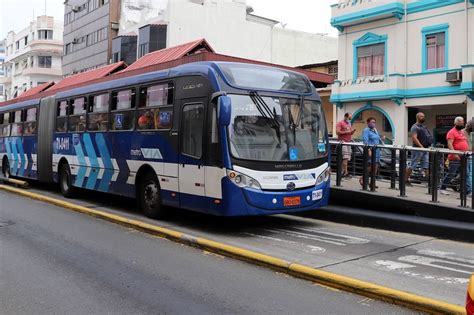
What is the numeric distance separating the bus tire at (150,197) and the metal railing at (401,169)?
13.2 ft

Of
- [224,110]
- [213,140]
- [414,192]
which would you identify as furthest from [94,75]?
[414,192]

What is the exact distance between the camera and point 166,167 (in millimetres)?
9656

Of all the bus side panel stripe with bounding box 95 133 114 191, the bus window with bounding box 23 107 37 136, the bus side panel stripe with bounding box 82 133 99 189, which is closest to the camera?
the bus side panel stripe with bounding box 95 133 114 191

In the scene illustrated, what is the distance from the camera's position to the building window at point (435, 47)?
870 inches

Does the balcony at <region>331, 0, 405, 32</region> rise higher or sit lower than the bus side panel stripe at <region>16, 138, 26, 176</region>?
higher

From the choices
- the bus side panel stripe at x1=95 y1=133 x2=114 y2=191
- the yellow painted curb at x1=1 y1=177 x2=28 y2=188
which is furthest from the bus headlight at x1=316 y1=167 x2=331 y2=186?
the yellow painted curb at x1=1 y1=177 x2=28 y2=188

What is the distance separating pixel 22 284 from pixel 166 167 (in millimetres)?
4170

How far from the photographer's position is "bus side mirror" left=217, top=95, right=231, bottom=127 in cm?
812

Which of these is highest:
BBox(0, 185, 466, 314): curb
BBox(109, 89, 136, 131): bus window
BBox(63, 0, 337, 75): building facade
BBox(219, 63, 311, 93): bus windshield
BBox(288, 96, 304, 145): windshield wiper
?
BBox(63, 0, 337, 75): building facade

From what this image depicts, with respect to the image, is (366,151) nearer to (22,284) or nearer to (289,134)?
(289,134)

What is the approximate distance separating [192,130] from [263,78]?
63.6 inches

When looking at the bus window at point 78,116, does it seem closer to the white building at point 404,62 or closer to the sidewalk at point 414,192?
the sidewalk at point 414,192

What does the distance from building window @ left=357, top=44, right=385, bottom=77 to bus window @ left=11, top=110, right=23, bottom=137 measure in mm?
16598

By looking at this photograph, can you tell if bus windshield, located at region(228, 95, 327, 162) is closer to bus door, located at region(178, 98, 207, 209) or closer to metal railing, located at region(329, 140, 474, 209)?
bus door, located at region(178, 98, 207, 209)
